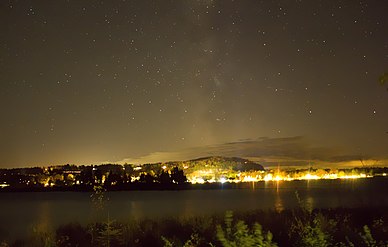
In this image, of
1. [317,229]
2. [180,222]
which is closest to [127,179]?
[180,222]

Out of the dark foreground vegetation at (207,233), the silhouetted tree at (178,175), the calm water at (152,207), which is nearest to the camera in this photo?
the dark foreground vegetation at (207,233)

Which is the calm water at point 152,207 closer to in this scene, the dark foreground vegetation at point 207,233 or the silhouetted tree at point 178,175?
the dark foreground vegetation at point 207,233

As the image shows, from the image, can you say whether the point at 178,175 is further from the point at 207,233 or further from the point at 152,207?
the point at 207,233

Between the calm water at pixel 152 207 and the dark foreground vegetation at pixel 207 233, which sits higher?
Answer: the dark foreground vegetation at pixel 207 233

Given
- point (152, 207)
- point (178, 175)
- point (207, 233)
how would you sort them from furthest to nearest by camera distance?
point (178, 175) < point (152, 207) < point (207, 233)

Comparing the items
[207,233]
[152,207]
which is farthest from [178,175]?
[207,233]

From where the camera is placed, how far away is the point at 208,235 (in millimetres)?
19500

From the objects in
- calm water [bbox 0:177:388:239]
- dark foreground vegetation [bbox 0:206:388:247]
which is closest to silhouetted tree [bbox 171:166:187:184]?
calm water [bbox 0:177:388:239]

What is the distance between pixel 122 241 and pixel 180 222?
655cm

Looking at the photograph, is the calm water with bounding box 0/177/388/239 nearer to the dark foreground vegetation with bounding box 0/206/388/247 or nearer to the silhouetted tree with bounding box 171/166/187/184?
the dark foreground vegetation with bounding box 0/206/388/247

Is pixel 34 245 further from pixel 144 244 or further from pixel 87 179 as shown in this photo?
pixel 87 179

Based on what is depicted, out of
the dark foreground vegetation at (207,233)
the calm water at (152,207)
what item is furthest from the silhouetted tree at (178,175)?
the dark foreground vegetation at (207,233)

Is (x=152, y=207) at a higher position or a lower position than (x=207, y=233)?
lower

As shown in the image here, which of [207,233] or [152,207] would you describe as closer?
[207,233]
